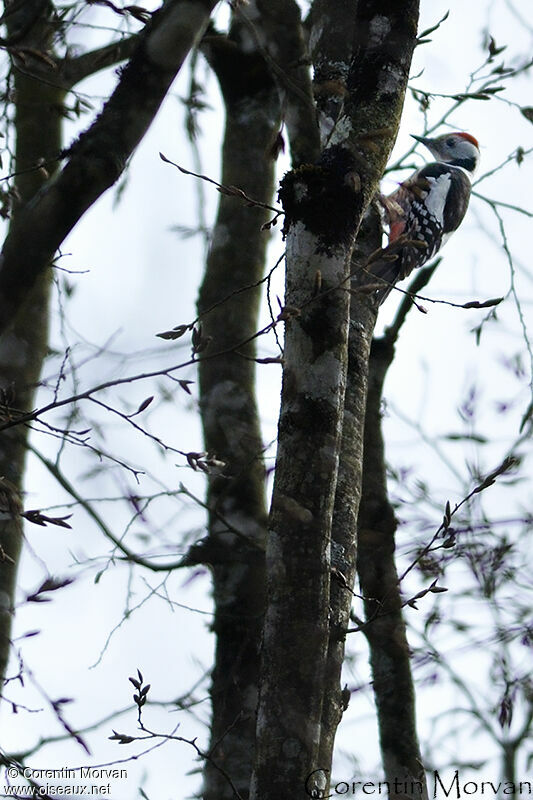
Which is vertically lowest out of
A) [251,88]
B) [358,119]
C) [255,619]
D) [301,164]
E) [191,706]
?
[191,706]

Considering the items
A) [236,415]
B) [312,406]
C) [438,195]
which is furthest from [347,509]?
[438,195]

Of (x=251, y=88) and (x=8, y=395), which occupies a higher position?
(x=251, y=88)

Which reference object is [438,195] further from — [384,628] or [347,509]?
[347,509]

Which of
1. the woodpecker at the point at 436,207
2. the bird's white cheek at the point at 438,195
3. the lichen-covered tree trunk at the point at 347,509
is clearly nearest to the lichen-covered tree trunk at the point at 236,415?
the lichen-covered tree trunk at the point at 347,509

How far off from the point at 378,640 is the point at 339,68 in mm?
1824

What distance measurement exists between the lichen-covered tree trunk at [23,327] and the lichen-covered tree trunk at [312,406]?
925 millimetres

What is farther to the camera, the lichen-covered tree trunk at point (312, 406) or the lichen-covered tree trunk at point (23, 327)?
the lichen-covered tree trunk at point (23, 327)

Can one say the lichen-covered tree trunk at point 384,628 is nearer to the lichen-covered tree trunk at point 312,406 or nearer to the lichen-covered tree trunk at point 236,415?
the lichen-covered tree trunk at point 236,415

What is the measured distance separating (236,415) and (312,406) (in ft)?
5.60

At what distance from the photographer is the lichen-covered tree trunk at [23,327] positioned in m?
3.04

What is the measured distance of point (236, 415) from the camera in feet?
11.5

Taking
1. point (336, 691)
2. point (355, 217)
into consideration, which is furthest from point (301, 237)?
point (336, 691)

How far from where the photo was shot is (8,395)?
211cm

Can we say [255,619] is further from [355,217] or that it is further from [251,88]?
[251,88]
